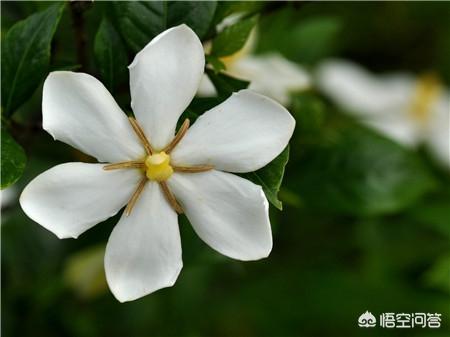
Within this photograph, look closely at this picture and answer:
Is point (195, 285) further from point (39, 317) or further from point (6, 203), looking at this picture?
point (6, 203)

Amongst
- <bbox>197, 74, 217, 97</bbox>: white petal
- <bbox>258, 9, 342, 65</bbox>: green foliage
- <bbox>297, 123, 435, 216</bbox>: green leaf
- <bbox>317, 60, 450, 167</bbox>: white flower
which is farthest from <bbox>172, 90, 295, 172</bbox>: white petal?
<bbox>317, 60, 450, 167</bbox>: white flower

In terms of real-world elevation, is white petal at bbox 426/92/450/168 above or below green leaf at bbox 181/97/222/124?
below

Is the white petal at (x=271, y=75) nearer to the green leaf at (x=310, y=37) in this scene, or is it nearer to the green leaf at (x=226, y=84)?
the green leaf at (x=310, y=37)

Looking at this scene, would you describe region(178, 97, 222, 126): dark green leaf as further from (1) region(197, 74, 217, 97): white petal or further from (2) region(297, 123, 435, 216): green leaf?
(2) region(297, 123, 435, 216): green leaf

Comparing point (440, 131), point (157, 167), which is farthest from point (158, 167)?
point (440, 131)

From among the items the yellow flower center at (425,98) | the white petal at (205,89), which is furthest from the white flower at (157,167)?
the yellow flower center at (425,98)

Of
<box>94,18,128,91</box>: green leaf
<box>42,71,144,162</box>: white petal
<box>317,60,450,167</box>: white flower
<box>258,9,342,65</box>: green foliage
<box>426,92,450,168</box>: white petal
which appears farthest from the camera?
<box>317,60,450,167</box>: white flower

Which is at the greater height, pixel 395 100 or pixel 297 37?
pixel 297 37

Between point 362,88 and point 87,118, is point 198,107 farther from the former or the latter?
point 362,88
